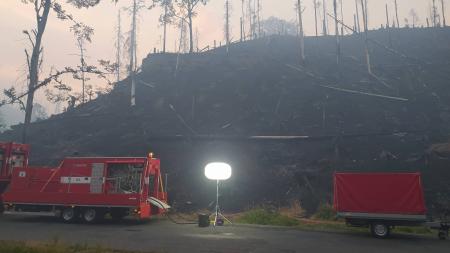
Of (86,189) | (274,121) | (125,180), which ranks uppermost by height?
(274,121)

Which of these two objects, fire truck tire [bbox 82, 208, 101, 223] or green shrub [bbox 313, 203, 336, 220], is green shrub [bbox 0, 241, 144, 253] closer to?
fire truck tire [bbox 82, 208, 101, 223]

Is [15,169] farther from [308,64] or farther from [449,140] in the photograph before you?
[308,64]

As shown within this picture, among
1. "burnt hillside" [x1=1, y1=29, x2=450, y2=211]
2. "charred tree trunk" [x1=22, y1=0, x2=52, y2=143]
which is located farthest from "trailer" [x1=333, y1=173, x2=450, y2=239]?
"charred tree trunk" [x1=22, y1=0, x2=52, y2=143]

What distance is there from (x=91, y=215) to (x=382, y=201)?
12.8 meters

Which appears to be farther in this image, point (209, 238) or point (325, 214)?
point (325, 214)

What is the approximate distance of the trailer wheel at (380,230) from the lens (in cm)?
1426

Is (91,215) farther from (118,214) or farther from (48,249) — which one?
(48,249)

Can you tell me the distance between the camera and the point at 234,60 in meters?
55.4

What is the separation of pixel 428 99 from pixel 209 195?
29.0 m

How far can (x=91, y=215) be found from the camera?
16859 millimetres

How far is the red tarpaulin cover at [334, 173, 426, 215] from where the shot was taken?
552 inches

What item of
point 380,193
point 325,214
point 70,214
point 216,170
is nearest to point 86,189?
point 70,214

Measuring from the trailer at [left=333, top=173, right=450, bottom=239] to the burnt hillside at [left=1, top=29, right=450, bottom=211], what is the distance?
710 centimetres

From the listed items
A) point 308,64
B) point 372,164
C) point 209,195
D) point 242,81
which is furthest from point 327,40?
point 209,195
